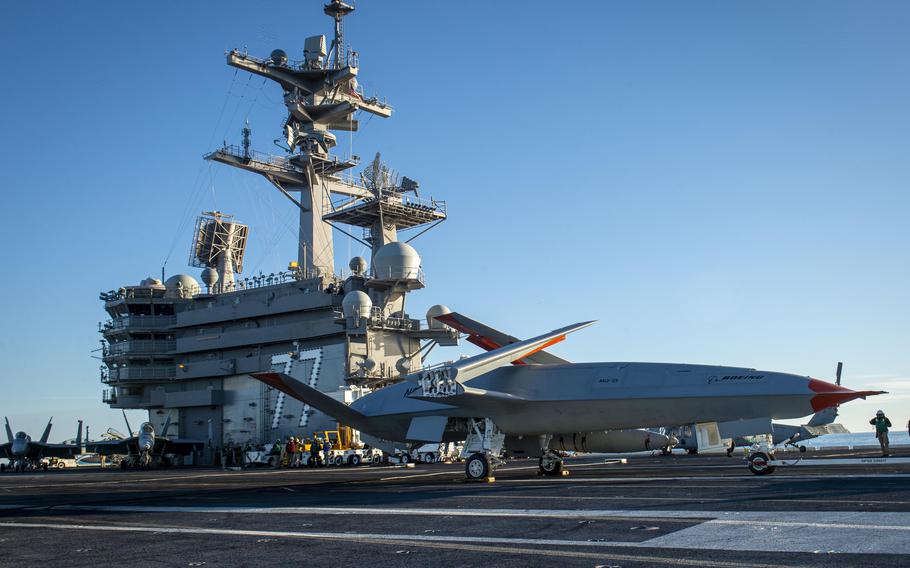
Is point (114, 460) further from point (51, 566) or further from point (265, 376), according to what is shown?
point (51, 566)

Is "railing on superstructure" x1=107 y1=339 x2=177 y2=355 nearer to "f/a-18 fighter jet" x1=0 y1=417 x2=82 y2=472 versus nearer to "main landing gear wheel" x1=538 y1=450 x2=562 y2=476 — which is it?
"f/a-18 fighter jet" x1=0 y1=417 x2=82 y2=472

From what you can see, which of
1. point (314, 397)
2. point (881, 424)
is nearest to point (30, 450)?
point (314, 397)

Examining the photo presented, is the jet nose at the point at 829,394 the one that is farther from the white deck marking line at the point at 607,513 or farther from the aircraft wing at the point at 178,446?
the aircraft wing at the point at 178,446

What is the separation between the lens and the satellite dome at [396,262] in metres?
51.6

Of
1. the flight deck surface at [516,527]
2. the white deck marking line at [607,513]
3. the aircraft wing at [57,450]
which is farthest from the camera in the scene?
the aircraft wing at [57,450]

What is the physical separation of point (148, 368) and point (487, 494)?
2077 inches

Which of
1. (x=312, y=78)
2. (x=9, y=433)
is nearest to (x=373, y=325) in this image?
(x=312, y=78)

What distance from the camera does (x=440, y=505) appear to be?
13.8 m

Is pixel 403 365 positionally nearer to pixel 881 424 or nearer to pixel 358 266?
pixel 358 266

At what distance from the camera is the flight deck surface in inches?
301

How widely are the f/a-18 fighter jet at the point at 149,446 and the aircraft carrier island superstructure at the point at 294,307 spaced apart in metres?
1.10

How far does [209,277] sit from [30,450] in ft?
76.6

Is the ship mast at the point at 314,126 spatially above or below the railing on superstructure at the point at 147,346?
above

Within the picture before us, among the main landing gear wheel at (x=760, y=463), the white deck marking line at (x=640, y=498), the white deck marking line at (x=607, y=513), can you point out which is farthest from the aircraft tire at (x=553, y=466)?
the white deck marking line at (x=607, y=513)
